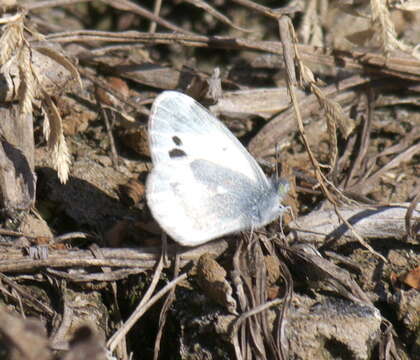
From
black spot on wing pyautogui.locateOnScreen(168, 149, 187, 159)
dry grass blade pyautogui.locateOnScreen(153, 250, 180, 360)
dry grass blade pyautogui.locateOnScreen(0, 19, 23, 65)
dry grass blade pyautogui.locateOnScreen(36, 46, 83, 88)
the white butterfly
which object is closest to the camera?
dry grass blade pyautogui.locateOnScreen(153, 250, 180, 360)

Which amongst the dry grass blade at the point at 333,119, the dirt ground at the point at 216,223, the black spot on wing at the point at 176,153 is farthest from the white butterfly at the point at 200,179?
the dry grass blade at the point at 333,119

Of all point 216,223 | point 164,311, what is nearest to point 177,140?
point 216,223

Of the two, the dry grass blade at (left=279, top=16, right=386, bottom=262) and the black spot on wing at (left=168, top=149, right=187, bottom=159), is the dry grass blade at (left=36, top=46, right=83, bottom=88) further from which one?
the dry grass blade at (left=279, top=16, right=386, bottom=262)

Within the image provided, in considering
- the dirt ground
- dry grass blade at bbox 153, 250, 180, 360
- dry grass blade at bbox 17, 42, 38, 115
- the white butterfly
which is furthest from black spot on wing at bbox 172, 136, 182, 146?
dry grass blade at bbox 17, 42, 38, 115

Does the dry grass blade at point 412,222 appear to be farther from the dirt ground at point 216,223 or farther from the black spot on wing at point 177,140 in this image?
the black spot on wing at point 177,140

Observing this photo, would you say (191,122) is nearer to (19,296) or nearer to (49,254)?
(49,254)

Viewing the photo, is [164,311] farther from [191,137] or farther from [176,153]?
[191,137]

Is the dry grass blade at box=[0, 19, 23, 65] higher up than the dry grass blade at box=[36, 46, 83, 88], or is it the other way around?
the dry grass blade at box=[0, 19, 23, 65]
